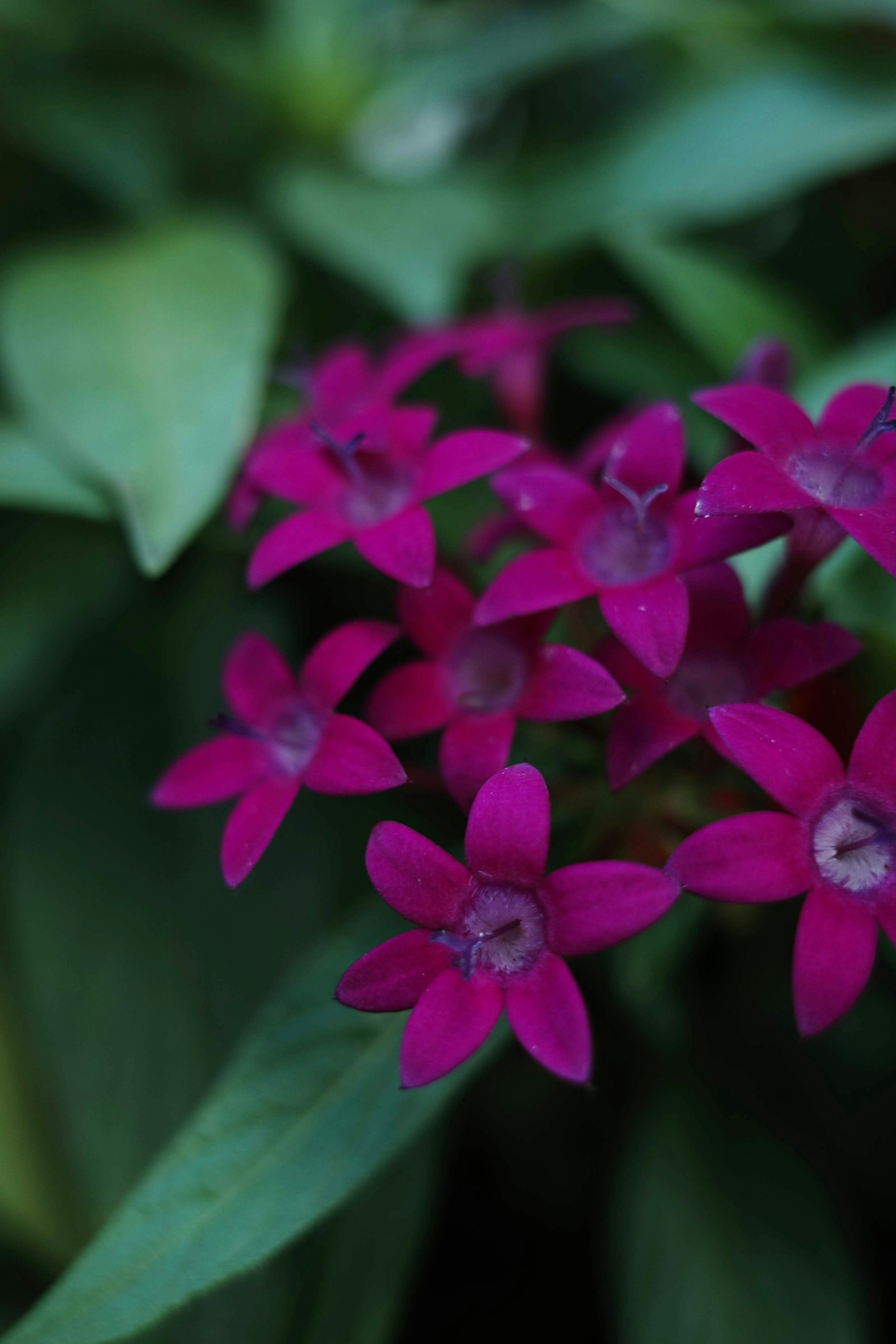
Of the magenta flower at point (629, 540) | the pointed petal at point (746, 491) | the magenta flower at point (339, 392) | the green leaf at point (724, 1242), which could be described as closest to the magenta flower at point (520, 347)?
the magenta flower at point (339, 392)

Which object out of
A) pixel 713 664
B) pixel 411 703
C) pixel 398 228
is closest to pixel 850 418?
pixel 713 664

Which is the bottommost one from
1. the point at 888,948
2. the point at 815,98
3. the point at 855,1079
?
the point at 855,1079

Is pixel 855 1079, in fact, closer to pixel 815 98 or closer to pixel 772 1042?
pixel 772 1042

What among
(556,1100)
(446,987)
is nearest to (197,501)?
(446,987)

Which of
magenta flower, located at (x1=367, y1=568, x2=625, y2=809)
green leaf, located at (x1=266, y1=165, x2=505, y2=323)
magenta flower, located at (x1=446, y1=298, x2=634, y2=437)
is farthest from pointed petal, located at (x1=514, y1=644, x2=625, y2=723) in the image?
green leaf, located at (x1=266, y1=165, x2=505, y2=323)

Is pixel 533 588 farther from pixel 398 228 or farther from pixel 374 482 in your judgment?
pixel 398 228
